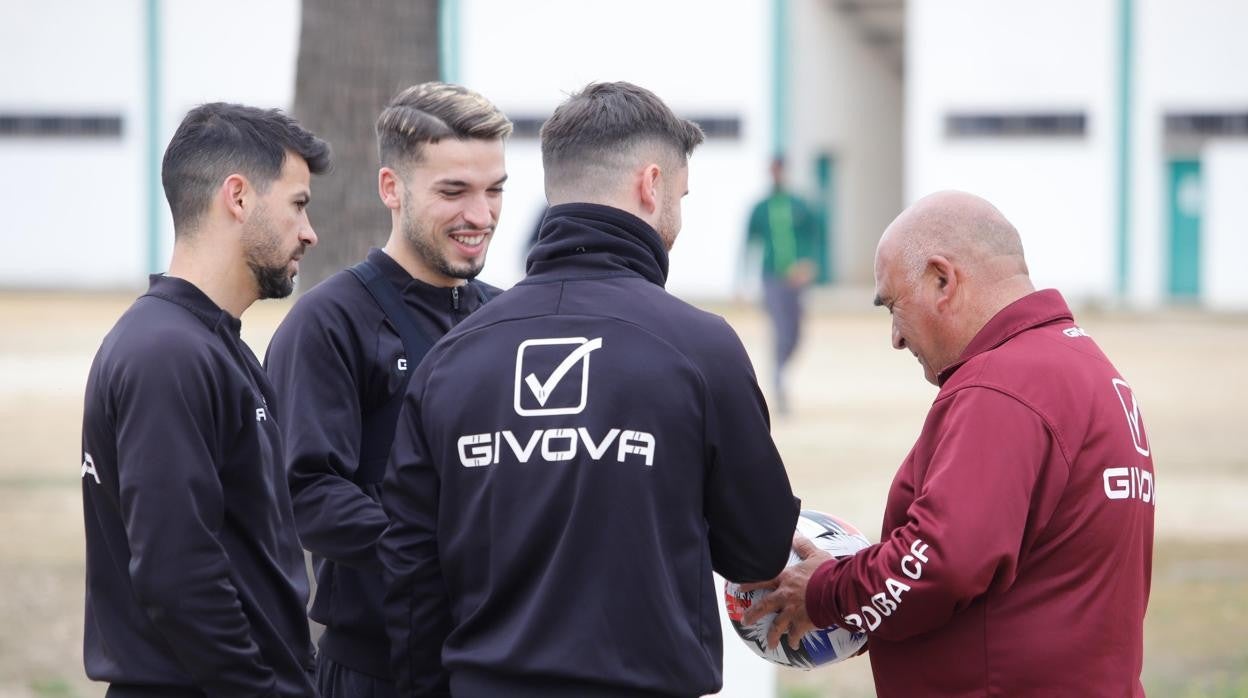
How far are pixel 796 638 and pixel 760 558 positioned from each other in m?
0.56

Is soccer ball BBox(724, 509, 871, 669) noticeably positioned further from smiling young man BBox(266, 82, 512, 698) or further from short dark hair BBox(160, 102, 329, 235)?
short dark hair BBox(160, 102, 329, 235)

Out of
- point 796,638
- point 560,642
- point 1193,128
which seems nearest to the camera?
point 560,642

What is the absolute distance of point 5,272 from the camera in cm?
3694

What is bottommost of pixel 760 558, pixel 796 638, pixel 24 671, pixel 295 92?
pixel 24 671

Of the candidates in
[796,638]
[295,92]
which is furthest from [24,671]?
[796,638]

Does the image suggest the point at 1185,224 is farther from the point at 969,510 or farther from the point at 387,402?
the point at 969,510

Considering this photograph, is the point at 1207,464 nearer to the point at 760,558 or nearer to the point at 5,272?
the point at 760,558

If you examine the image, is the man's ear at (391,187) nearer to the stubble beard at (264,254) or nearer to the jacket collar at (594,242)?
the stubble beard at (264,254)

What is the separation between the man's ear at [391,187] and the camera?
3.79m

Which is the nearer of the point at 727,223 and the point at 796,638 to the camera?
the point at 796,638

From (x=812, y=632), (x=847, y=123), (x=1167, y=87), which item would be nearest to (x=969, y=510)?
(x=812, y=632)

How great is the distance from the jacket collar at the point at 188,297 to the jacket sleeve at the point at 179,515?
0.54ft

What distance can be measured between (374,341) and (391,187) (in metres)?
0.40

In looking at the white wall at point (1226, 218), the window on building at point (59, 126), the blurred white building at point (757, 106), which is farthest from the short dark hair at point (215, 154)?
the window on building at point (59, 126)
